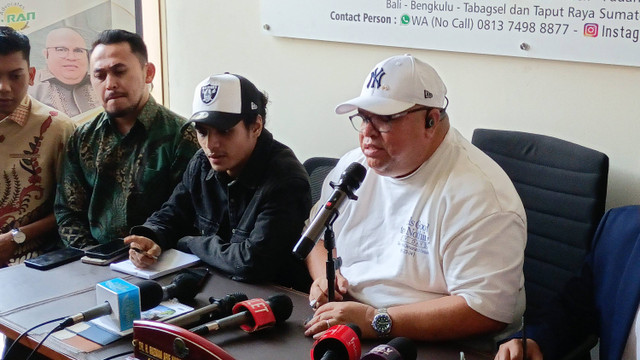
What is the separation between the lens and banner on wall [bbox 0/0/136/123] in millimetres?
3816

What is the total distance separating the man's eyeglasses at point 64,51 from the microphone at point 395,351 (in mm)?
2850

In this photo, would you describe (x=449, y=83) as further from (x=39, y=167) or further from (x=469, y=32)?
(x=39, y=167)

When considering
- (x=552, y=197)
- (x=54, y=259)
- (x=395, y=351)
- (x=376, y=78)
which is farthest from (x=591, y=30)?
(x=54, y=259)

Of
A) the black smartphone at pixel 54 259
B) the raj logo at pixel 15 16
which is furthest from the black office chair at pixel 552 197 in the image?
the raj logo at pixel 15 16

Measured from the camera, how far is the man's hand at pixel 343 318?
6.31 feet

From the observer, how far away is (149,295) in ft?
6.65

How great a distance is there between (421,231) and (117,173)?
141 cm

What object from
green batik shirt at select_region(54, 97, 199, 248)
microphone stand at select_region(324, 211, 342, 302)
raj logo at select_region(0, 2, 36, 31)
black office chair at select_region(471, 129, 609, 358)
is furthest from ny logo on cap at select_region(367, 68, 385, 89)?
raj logo at select_region(0, 2, 36, 31)

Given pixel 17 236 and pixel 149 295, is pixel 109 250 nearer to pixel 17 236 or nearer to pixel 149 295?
pixel 149 295

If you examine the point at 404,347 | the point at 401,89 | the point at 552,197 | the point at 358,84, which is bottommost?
the point at 404,347

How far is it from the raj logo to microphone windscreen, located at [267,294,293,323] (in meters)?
2.43

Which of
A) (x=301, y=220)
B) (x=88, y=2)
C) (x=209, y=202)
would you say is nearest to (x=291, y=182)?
(x=301, y=220)

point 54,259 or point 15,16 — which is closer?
point 54,259

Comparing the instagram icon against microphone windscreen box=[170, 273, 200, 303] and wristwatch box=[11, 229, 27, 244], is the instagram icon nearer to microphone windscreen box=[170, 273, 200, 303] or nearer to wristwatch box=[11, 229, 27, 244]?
microphone windscreen box=[170, 273, 200, 303]
